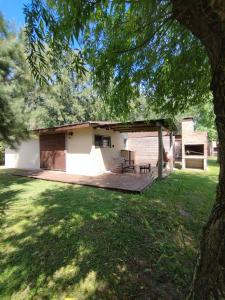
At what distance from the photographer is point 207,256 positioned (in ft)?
4.74

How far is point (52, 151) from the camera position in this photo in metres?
12.2

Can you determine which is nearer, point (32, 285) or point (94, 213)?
point (32, 285)

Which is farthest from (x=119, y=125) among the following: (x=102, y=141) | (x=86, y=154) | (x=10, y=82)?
(x=10, y=82)

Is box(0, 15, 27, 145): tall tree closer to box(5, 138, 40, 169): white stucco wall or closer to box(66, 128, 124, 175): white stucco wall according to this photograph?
box(66, 128, 124, 175): white stucco wall

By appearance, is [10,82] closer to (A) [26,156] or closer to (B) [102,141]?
(B) [102,141]

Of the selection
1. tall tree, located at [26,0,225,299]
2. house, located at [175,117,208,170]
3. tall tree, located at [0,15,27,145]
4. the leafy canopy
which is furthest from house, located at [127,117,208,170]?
tall tree, located at [26,0,225,299]

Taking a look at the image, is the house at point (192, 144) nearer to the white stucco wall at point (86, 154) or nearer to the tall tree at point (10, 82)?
the white stucco wall at point (86, 154)

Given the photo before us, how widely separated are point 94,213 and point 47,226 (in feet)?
3.69

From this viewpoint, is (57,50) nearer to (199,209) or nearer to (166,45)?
(166,45)

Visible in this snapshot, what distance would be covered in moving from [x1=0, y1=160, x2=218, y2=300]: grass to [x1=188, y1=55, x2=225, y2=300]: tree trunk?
1.11 metres

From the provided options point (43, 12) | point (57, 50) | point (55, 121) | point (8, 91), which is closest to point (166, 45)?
point (57, 50)

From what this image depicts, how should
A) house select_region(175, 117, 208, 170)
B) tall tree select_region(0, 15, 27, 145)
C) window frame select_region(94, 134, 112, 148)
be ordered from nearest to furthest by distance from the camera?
tall tree select_region(0, 15, 27, 145) < window frame select_region(94, 134, 112, 148) < house select_region(175, 117, 208, 170)

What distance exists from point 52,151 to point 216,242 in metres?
11.7

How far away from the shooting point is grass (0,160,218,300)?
2.43 m
